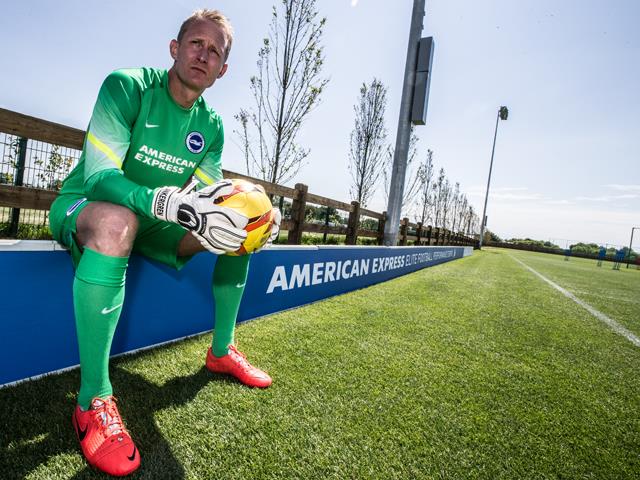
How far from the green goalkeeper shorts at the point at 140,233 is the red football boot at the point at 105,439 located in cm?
55

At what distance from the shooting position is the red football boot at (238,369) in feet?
5.13

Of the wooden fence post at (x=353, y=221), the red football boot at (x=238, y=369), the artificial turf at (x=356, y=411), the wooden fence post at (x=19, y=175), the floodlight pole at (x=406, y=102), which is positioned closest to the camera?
the artificial turf at (x=356, y=411)

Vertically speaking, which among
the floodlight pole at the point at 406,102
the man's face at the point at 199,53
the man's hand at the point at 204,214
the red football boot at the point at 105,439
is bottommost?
the red football boot at the point at 105,439

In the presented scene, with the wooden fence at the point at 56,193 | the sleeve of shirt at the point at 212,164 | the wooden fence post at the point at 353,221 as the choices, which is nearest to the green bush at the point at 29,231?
the wooden fence at the point at 56,193

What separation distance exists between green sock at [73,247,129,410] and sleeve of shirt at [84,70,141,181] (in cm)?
32

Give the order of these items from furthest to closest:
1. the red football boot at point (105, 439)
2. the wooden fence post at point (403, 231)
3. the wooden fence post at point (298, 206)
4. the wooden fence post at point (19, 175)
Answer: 1. the wooden fence post at point (403, 231)
2. the wooden fence post at point (298, 206)
3. the wooden fence post at point (19, 175)
4. the red football boot at point (105, 439)

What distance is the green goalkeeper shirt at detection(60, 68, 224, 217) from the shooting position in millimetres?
1172

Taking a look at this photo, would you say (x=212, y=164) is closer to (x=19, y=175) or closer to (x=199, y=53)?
(x=199, y=53)

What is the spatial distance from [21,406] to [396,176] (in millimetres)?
5724

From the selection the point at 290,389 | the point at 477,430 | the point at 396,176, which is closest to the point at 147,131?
the point at 290,389

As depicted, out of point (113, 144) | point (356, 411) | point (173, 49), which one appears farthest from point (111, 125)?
point (356, 411)

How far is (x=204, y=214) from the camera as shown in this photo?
1.11 m

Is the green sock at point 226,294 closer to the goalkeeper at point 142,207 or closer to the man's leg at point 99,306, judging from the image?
the goalkeeper at point 142,207

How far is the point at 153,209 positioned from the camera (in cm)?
110
